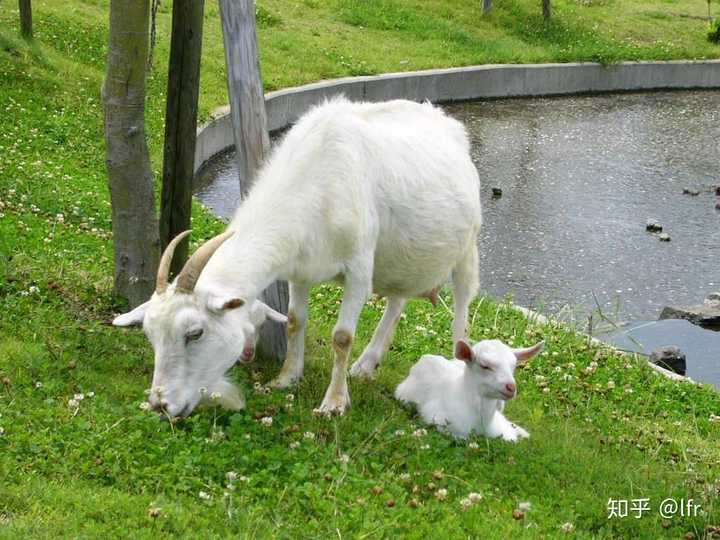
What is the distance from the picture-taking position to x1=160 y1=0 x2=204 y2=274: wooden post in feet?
24.7

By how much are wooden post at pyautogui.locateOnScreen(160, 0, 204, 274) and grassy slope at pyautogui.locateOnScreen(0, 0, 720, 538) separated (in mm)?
748

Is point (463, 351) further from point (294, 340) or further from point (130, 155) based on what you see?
point (130, 155)

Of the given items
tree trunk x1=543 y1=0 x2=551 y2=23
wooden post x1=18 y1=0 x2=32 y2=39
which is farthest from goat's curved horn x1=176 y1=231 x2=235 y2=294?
tree trunk x1=543 y1=0 x2=551 y2=23

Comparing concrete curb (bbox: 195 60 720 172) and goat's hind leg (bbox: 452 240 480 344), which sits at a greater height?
goat's hind leg (bbox: 452 240 480 344)

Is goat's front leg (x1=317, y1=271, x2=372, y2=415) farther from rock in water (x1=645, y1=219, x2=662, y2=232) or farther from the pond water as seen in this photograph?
rock in water (x1=645, y1=219, x2=662, y2=232)

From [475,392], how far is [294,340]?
1258mm

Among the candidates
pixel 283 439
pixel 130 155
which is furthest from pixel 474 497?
pixel 130 155

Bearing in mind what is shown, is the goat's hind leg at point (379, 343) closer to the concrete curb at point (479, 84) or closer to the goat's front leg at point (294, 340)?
the goat's front leg at point (294, 340)

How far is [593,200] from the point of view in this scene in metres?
16.4

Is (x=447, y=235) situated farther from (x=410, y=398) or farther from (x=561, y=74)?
(x=561, y=74)

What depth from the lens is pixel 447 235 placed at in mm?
7473

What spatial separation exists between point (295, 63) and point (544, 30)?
8.84m

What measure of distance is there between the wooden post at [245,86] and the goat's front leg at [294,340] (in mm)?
386

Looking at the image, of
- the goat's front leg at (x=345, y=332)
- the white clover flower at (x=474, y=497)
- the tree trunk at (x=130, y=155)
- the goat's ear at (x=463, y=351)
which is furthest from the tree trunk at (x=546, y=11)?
the white clover flower at (x=474, y=497)
